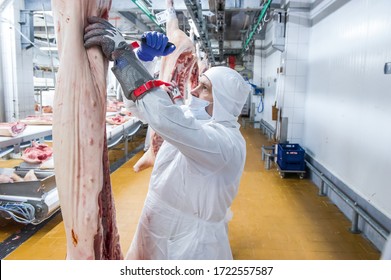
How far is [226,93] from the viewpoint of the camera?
5.13ft

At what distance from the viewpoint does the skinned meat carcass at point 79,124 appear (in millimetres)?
1019

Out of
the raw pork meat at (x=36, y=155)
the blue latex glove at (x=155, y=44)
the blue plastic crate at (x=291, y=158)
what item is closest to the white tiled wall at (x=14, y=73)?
the raw pork meat at (x=36, y=155)

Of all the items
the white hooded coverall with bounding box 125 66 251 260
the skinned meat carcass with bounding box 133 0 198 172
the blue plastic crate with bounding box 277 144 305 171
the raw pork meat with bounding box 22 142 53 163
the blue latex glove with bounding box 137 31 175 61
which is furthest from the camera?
the blue plastic crate with bounding box 277 144 305 171

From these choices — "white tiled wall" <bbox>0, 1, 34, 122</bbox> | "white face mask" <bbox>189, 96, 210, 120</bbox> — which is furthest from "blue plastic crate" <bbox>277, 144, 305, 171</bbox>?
"white tiled wall" <bbox>0, 1, 34, 122</bbox>

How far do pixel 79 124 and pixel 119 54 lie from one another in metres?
0.27

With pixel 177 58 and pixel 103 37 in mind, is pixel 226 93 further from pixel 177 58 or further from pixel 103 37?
pixel 177 58

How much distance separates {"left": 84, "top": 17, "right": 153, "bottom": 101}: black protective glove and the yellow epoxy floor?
246 cm

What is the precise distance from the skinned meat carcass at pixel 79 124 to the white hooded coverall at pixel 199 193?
0.98ft

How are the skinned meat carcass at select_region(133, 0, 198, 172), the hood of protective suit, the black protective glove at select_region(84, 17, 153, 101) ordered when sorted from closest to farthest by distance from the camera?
the black protective glove at select_region(84, 17, 153, 101) → the hood of protective suit → the skinned meat carcass at select_region(133, 0, 198, 172)

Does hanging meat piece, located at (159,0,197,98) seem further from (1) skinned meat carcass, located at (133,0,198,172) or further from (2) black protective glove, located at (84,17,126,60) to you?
(2) black protective glove, located at (84,17,126,60)

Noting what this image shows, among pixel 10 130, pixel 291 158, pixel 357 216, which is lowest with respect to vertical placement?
pixel 357 216

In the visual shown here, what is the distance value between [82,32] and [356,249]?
328 cm

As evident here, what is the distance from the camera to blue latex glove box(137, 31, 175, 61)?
51.3 inches

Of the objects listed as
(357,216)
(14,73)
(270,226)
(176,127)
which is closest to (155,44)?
(176,127)
